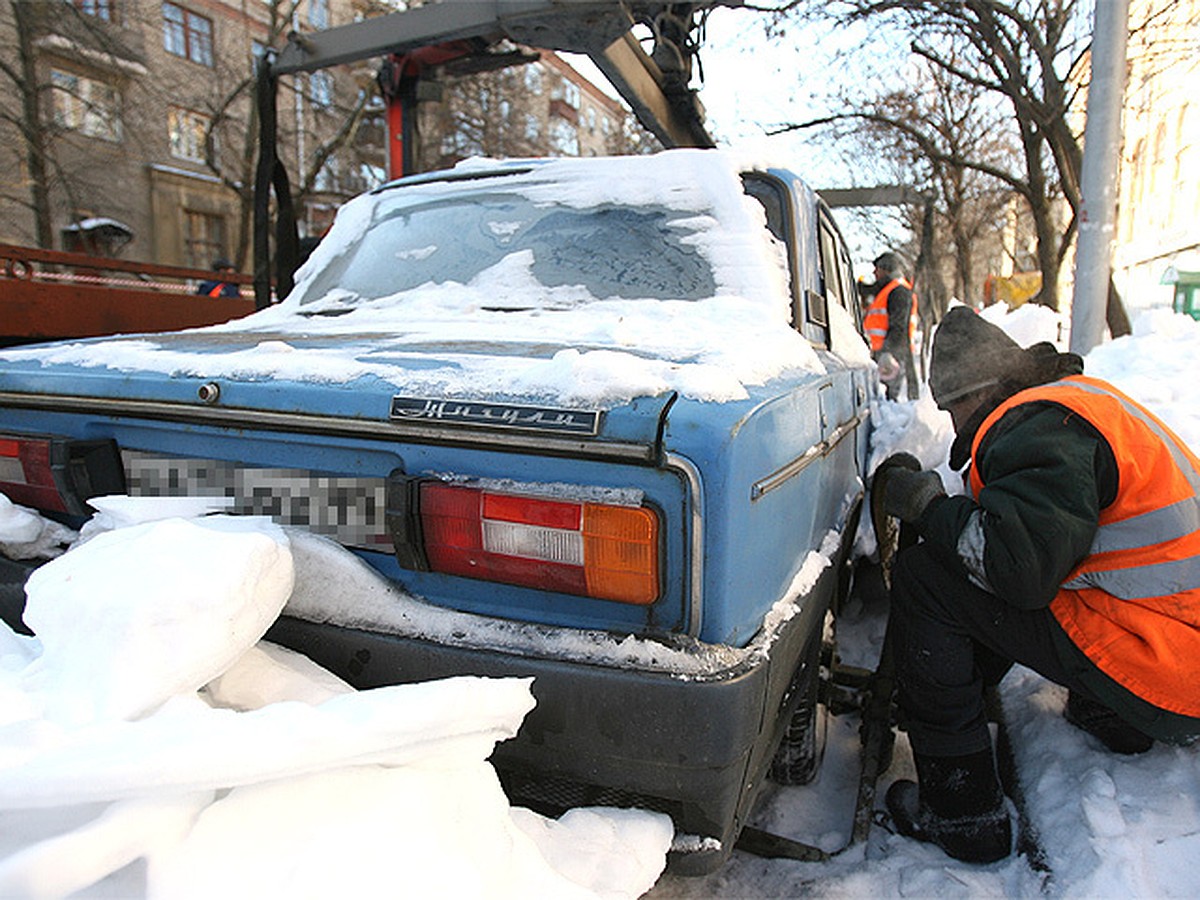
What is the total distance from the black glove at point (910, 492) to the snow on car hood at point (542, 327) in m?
0.53

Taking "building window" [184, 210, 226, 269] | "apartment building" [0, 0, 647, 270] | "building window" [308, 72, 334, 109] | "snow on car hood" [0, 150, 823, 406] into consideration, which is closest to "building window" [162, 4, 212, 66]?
"apartment building" [0, 0, 647, 270]

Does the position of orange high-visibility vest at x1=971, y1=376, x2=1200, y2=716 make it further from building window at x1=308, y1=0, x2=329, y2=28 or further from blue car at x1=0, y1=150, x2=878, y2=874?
A: building window at x1=308, y1=0, x2=329, y2=28

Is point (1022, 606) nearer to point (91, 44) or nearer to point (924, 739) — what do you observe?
point (924, 739)

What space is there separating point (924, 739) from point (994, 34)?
12.3 metres

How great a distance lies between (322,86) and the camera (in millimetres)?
24391

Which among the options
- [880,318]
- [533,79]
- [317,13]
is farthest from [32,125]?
[880,318]

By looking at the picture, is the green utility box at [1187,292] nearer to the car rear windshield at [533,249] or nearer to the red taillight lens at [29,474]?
the car rear windshield at [533,249]

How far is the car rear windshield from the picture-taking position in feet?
7.69

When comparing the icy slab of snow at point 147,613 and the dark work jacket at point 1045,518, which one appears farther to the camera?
the dark work jacket at point 1045,518

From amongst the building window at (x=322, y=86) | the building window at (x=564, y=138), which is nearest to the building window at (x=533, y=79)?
the building window at (x=564, y=138)

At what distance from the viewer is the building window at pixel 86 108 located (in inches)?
688

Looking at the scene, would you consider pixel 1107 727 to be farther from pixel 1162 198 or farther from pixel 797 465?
pixel 1162 198

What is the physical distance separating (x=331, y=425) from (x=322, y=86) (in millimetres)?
26770

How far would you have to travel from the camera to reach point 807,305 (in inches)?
95.1
